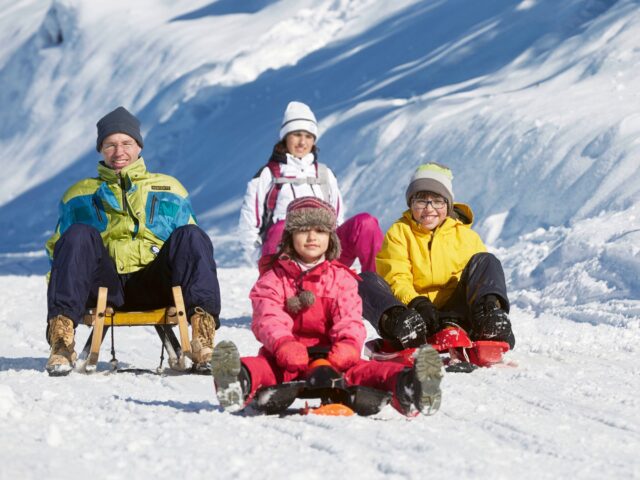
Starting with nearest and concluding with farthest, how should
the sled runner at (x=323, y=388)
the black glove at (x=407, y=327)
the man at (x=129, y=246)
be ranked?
the sled runner at (x=323, y=388) < the black glove at (x=407, y=327) < the man at (x=129, y=246)

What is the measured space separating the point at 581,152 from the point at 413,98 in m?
6.25

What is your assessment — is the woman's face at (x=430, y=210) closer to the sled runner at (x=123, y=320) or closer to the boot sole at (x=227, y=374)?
the sled runner at (x=123, y=320)

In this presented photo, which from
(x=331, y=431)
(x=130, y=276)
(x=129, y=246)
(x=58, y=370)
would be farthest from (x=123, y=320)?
(x=331, y=431)

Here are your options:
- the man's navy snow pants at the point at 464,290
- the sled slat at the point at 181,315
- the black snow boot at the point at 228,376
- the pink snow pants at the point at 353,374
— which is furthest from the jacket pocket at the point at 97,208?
the black snow boot at the point at 228,376

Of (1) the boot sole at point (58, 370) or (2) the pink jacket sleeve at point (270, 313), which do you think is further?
(1) the boot sole at point (58, 370)

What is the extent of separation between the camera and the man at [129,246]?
5234 mm

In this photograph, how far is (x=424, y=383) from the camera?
144 inches

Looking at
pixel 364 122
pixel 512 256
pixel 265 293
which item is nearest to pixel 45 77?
pixel 364 122

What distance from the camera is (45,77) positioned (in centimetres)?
3341

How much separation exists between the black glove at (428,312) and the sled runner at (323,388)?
1.44 meters

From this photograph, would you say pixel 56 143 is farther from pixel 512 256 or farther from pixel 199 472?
pixel 199 472

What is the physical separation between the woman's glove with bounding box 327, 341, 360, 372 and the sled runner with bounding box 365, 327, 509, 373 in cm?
103

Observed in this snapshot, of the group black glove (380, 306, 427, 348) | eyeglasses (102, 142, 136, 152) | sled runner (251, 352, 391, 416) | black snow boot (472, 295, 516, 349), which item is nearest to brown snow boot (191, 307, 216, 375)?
black glove (380, 306, 427, 348)

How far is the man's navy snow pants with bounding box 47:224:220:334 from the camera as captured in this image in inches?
205
